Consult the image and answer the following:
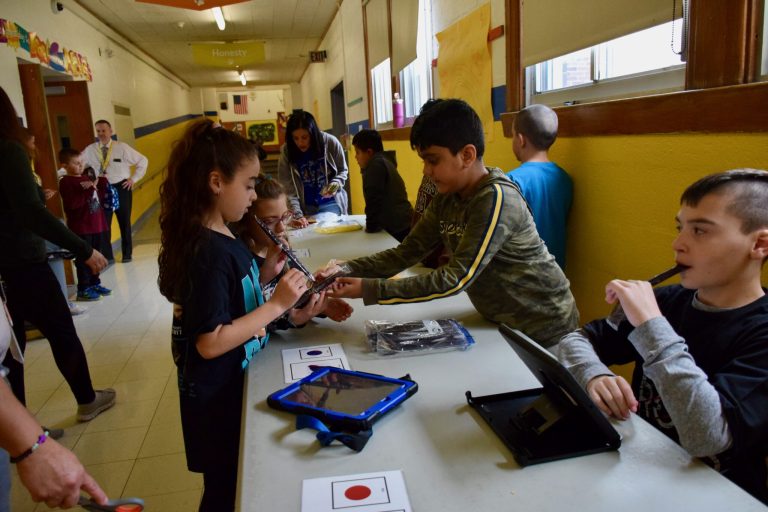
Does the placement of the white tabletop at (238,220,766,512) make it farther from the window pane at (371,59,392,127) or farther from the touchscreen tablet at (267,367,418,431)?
the window pane at (371,59,392,127)

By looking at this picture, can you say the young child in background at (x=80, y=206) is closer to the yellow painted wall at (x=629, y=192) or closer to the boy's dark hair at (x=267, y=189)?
the boy's dark hair at (x=267, y=189)

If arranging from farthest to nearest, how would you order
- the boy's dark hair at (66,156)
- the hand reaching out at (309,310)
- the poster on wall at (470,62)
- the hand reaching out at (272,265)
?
the boy's dark hair at (66,156)
the poster on wall at (470,62)
the hand reaching out at (272,265)
the hand reaching out at (309,310)

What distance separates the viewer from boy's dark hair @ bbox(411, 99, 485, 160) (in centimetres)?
154

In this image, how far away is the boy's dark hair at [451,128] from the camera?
60.7 inches

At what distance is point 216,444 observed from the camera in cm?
130

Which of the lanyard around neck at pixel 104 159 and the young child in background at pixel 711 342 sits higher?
the lanyard around neck at pixel 104 159

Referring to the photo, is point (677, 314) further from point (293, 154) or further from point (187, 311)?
point (293, 154)

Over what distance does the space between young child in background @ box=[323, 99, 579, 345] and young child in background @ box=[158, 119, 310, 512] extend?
1.15ft

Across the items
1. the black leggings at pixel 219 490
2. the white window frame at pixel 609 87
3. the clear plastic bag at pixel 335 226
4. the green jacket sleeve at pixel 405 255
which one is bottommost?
the black leggings at pixel 219 490

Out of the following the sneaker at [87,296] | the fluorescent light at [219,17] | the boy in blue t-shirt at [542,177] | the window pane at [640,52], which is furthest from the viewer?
the fluorescent light at [219,17]

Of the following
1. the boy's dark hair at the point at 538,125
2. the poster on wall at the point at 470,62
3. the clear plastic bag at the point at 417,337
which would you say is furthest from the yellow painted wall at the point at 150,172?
the clear plastic bag at the point at 417,337

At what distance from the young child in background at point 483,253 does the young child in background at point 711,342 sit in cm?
34

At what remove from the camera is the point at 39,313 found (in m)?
2.34

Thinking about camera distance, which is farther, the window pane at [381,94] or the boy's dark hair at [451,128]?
the window pane at [381,94]
